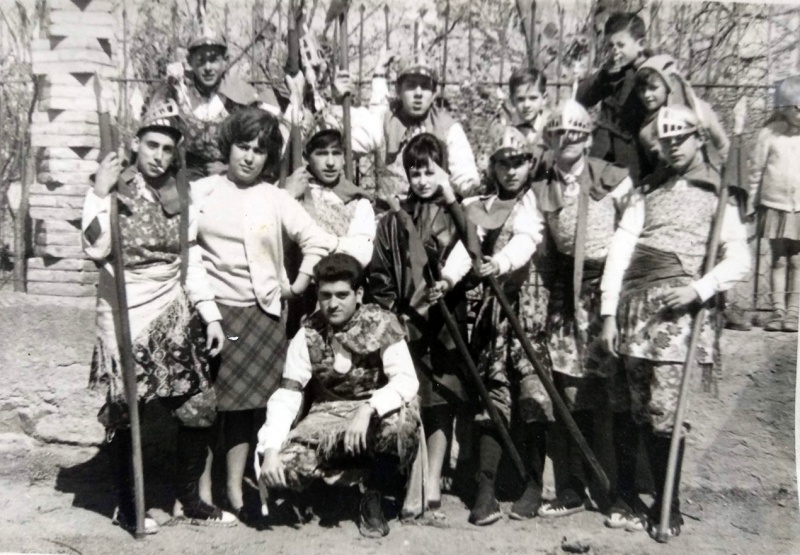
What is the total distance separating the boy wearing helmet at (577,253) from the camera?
3848 mm

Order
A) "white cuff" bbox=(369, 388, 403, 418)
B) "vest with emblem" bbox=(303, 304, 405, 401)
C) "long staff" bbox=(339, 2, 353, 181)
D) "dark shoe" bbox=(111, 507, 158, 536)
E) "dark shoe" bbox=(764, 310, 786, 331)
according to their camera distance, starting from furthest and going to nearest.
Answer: "dark shoe" bbox=(764, 310, 786, 331) → "long staff" bbox=(339, 2, 353, 181) → "dark shoe" bbox=(111, 507, 158, 536) → "vest with emblem" bbox=(303, 304, 405, 401) → "white cuff" bbox=(369, 388, 403, 418)

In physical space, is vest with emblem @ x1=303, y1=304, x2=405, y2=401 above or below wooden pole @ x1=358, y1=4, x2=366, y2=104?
below

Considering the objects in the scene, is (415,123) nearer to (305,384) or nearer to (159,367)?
(305,384)

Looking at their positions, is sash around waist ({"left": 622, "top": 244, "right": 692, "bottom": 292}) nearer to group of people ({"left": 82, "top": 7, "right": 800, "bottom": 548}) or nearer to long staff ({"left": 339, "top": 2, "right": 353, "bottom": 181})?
group of people ({"left": 82, "top": 7, "right": 800, "bottom": 548})

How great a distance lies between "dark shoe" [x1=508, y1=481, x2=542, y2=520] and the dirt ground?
0.04 m

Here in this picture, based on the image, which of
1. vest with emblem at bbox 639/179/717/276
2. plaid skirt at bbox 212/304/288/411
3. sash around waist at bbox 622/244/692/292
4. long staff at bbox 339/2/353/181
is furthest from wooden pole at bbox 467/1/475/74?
plaid skirt at bbox 212/304/288/411

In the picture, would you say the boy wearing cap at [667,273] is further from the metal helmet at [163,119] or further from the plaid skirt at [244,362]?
Result: the metal helmet at [163,119]

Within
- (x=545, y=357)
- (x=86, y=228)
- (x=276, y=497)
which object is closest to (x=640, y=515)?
(x=545, y=357)

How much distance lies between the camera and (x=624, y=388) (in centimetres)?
388

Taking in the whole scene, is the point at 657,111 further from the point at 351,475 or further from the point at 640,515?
the point at 351,475

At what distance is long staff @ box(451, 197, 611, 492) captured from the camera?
3.74 meters

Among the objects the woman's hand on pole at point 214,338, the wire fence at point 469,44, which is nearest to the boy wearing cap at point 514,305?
the wire fence at point 469,44

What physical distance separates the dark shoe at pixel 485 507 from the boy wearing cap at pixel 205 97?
74.5 inches

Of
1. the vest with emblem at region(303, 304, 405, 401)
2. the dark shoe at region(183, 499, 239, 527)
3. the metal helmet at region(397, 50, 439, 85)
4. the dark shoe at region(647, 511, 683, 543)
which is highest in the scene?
the metal helmet at region(397, 50, 439, 85)
